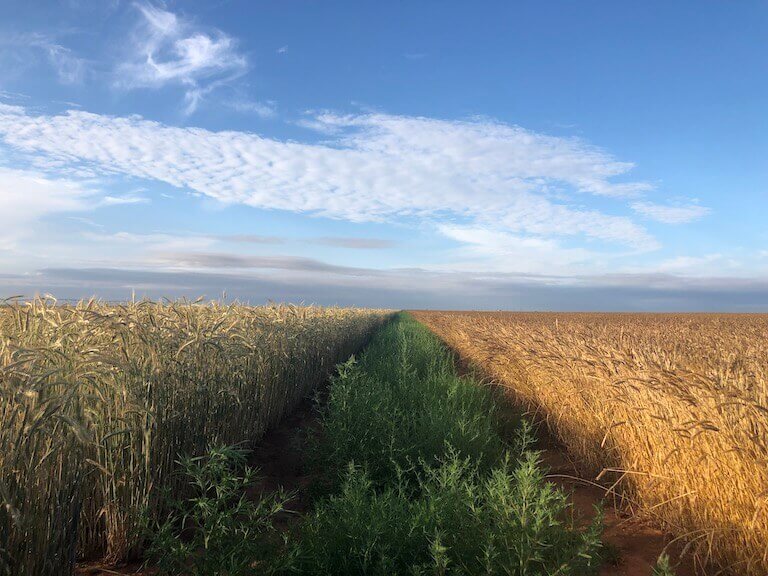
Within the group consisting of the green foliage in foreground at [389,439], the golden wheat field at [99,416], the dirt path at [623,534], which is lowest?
the dirt path at [623,534]

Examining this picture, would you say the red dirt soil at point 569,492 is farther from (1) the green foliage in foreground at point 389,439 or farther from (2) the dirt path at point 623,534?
(1) the green foliage in foreground at point 389,439

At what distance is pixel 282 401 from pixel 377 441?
274cm

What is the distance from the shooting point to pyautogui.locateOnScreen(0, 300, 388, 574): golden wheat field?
2.53 m

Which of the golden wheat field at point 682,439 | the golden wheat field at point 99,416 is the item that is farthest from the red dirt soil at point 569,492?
the golden wheat field at point 99,416

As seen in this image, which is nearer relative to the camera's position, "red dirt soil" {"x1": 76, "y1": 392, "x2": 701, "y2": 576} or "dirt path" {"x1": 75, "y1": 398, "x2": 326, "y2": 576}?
"dirt path" {"x1": 75, "y1": 398, "x2": 326, "y2": 576}

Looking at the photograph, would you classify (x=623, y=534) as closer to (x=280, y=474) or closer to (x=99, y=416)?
(x=280, y=474)

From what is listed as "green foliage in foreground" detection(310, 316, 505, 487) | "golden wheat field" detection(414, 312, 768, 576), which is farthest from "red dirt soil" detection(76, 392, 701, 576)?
"green foliage in foreground" detection(310, 316, 505, 487)

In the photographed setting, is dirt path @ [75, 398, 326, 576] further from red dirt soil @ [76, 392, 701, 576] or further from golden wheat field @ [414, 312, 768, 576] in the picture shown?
golden wheat field @ [414, 312, 768, 576]

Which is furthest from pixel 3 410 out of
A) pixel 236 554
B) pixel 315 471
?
pixel 315 471

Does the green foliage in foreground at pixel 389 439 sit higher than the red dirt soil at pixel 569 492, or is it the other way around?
the green foliage in foreground at pixel 389 439

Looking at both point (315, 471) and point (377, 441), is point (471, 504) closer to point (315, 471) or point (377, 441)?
point (377, 441)

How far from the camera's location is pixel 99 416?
3252mm

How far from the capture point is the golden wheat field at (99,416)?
2.53m

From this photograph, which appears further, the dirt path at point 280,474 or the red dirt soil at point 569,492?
the red dirt soil at point 569,492
